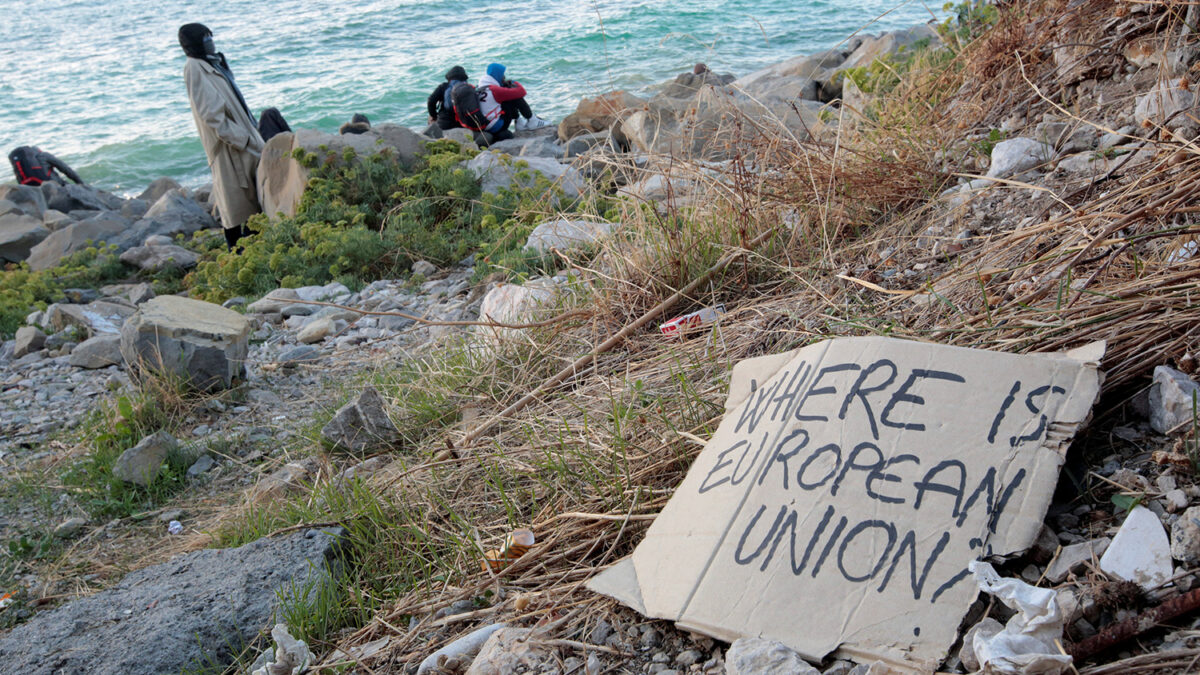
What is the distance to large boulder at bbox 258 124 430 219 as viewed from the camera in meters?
7.08

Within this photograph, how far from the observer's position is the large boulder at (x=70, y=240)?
8969 millimetres

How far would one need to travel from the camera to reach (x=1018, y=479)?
133 centimetres

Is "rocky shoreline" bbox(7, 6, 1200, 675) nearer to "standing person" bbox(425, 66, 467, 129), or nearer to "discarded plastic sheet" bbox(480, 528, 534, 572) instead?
"discarded plastic sheet" bbox(480, 528, 534, 572)

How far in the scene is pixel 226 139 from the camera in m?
7.09

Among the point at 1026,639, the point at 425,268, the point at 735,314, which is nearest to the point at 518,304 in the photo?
the point at 735,314

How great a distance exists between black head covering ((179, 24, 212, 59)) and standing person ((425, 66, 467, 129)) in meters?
3.99

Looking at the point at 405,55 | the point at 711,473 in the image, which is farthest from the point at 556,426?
the point at 405,55

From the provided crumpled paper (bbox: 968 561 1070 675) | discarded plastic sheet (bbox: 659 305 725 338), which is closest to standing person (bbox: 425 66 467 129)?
discarded plastic sheet (bbox: 659 305 725 338)

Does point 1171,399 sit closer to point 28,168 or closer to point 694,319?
point 694,319

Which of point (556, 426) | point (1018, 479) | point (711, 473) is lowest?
point (556, 426)

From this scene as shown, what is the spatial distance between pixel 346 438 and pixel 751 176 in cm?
174

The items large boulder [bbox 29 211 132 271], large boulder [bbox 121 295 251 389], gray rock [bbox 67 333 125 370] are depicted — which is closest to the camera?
large boulder [bbox 121 295 251 389]

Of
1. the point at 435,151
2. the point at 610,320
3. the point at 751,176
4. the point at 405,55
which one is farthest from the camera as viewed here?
the point at 405,55

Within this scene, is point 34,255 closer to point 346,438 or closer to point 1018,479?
point 346,438
